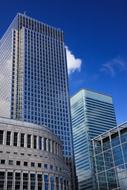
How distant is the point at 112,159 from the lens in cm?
9256

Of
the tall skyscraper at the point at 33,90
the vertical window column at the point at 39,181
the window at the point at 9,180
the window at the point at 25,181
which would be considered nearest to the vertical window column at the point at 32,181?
the vertical window column at the point at 39,181

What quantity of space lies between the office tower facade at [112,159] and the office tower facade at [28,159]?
11.8 metres

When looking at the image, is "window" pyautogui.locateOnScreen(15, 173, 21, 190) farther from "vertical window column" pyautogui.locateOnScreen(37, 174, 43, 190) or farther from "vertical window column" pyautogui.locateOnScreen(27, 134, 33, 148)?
"vertical window column" pyautogui.locateOnScreen(27, 134, 33, 148)

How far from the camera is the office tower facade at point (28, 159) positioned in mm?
79125

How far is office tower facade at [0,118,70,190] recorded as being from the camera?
7912cm

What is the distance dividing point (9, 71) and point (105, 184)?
115m

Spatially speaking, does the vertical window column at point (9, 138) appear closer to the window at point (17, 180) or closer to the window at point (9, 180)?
the window at point (9, 180)

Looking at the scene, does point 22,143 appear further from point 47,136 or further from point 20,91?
point 20,91

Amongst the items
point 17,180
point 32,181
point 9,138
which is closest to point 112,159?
point 32,181

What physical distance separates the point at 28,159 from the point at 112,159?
2677 cm

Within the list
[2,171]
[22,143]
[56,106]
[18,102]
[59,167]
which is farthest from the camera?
[56,106]

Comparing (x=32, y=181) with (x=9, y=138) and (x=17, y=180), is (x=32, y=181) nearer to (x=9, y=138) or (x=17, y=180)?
(x=17, y=180)

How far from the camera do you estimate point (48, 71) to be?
195375mm

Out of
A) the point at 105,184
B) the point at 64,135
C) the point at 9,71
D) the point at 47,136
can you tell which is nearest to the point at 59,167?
the point at 47,136
